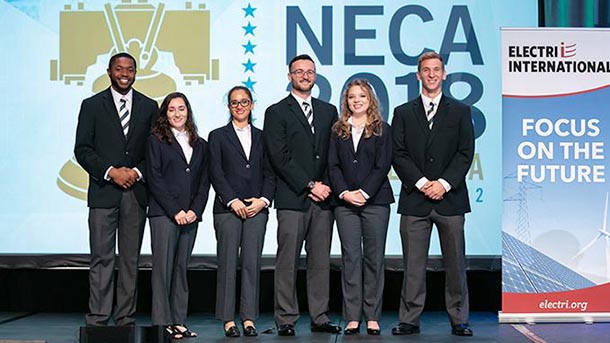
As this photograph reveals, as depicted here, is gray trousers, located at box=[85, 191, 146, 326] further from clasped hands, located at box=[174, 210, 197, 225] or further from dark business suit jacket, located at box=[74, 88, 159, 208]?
clasped hands, located at box=[174, 210, 197, 225]

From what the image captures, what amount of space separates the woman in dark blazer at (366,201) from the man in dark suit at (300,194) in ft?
0.29

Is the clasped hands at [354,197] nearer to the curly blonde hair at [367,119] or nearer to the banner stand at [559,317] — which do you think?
the curly blonde hair at [367,119]

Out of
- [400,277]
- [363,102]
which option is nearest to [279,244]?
[363,102]

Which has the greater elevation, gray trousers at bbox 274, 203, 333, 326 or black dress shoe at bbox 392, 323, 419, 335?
gray trousers at bbox 274, 203, 333, 326

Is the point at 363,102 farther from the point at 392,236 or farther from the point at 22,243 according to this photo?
the point at 22,243

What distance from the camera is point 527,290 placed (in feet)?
18.6

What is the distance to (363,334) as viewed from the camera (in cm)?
533

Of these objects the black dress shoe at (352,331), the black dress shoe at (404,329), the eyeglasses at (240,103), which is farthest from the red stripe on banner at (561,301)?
the eyeglasses at (240,103)

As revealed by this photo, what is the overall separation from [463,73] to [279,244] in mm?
1758

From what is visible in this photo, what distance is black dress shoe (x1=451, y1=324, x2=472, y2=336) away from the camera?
530cm

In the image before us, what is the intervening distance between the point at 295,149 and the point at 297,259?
586mm

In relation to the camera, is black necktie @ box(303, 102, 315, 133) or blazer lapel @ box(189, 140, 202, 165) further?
black necktie @ box(303, 102, 315, 133)

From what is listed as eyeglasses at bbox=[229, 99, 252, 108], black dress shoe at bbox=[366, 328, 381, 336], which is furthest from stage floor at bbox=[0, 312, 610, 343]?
eyeglasses at bbox=[229, 99, 252, 108]

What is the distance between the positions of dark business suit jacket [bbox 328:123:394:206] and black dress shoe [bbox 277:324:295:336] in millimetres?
711
